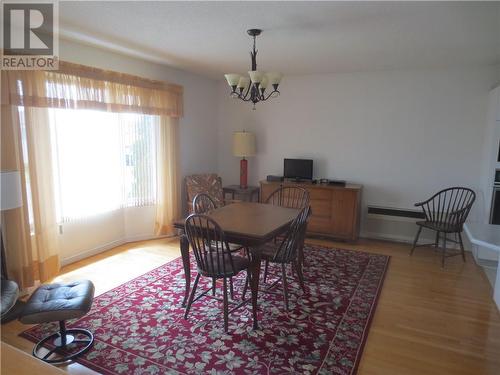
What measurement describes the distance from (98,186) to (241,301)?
2.33 m

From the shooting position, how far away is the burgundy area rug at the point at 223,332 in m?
2.11

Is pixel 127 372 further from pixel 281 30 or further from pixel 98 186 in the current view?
pixel 281 30

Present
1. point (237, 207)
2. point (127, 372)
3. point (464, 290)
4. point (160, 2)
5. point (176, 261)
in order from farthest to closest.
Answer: point (176, 261)
point (237, 207)
point (464, 290)
point (160, 2)
point (127, 372)

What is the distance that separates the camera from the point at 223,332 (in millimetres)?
2447

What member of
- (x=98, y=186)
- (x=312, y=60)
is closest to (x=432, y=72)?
(x=312, y=60)

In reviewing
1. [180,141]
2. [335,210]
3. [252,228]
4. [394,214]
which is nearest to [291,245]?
[252,228]

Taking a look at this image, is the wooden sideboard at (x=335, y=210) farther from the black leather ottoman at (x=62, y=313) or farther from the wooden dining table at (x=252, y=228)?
the black leather ottoman at (x=62, y=313)

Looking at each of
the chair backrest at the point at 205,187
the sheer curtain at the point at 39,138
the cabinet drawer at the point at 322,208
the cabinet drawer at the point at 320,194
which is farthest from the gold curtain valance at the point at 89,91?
the cabinet drawer at the point at 322,208

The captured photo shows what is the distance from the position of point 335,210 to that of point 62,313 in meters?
3.52

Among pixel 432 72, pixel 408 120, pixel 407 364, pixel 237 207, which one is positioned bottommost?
pixel 407 364

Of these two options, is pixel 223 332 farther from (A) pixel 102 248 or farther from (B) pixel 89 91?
(B) pixel 89 91

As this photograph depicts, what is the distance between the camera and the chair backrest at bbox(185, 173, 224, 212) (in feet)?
16.1

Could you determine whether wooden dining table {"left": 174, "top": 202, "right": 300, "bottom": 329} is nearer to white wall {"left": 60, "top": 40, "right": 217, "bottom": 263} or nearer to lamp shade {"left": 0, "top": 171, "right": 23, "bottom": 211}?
lamp shade {"left": 0, "top": 171, "right": 23, "bottom": 211}

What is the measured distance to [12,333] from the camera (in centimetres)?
241
